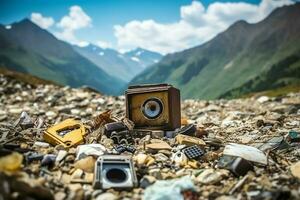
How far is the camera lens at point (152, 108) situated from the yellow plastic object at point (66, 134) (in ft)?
4.64

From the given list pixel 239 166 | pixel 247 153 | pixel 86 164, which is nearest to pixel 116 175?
pixel 86 164

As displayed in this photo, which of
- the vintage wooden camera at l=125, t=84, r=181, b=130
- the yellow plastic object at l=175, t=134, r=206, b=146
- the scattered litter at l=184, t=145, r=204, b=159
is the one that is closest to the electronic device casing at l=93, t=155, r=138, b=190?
the scattered litter at l=184, t=145, r=204, b=159

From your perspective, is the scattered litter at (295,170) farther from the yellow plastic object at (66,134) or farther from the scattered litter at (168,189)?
the yellow plastic object at (66,134)

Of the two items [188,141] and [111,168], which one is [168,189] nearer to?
[111,168]

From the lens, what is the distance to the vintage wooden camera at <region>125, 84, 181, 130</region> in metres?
7.46

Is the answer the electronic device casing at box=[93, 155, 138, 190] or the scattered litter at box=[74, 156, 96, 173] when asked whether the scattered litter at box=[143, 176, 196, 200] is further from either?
the scattered litter at box=[74, 156, 96, 173]

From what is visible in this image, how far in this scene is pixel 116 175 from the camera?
521 centimetres

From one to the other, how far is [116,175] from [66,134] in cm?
207

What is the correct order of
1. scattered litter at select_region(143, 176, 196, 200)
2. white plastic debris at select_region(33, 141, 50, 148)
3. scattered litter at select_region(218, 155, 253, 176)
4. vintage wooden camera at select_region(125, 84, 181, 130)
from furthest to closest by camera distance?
vintage wooden camera at select_region(125, 84, 181, 130) → white plastic debris at select_region(33, 141, 50, 148) → scattered litter at select_region(218, 155, 253, 176) → scattered litter at select_region(143, 176, 196, 200)

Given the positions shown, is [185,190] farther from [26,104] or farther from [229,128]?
[26,104]

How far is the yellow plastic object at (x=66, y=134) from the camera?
661 centimetres

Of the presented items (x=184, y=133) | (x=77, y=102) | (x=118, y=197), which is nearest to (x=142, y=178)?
(x=118, y=197)

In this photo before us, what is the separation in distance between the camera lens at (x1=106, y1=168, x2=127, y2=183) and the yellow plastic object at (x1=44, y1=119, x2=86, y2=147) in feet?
5.19

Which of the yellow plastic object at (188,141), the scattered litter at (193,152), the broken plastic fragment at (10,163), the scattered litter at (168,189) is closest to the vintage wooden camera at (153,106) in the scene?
the yellow plastic object at (188,141)
